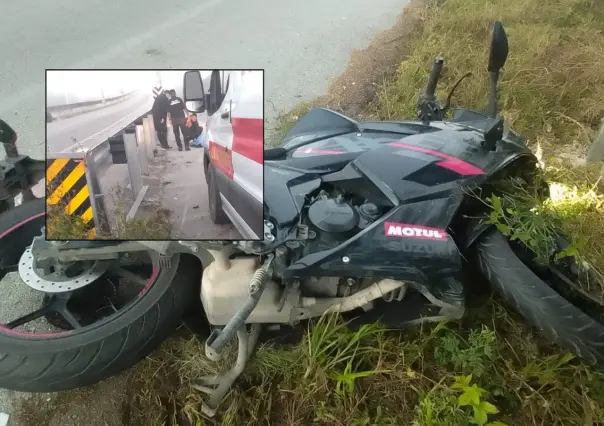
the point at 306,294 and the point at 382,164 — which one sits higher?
the point at 382,164

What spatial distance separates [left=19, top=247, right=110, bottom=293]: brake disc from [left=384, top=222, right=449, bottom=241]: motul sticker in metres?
1.11

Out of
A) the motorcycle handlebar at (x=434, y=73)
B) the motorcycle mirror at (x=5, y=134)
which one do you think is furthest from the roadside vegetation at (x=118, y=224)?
the motorcycle handlebar at (x=434, y=73)

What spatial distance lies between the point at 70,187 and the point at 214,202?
0.34 metres

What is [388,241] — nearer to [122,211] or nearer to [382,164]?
[382,164]

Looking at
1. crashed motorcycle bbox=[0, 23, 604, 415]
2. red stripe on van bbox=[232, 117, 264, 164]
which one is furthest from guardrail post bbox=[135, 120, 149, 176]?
crashed motorcycle bbox=[0, 23, 604, 415]

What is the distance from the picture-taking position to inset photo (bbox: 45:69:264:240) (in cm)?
129

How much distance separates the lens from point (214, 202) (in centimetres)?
137

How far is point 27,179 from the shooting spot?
7.35 feet

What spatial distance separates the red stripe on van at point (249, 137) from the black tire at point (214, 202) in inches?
3.6

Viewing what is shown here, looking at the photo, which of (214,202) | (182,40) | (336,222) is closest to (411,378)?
(336,222)

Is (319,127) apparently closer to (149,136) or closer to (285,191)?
(285,191)

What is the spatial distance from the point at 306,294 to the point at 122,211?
805mm

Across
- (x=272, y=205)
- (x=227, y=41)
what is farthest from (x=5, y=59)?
(x=272, y=205)

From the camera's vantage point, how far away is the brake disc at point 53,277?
2.08m
